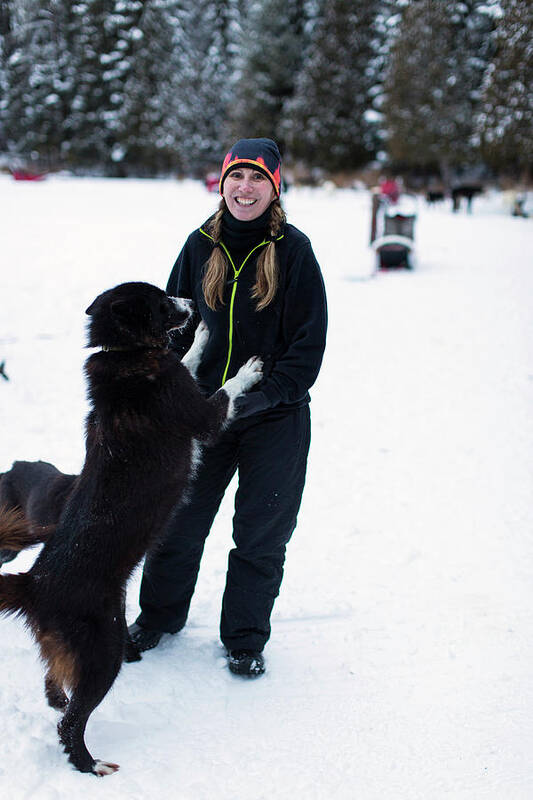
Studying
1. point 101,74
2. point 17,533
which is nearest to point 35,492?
point 17,533

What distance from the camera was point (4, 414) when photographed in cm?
562

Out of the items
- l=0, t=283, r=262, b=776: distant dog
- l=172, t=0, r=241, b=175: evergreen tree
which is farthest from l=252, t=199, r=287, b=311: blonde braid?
l=172, t=0, r=241, b=175: evergreen tree

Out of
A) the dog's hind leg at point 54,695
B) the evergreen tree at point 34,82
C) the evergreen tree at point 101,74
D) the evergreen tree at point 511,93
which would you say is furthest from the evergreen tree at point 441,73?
the dog's hind leg at point 54,695

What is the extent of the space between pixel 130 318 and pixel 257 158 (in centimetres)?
82

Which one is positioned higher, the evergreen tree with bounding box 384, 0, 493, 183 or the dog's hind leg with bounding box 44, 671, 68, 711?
the evergreen tree with bounding box 384, 0, 493, 183

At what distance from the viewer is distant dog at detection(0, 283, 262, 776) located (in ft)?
7.32

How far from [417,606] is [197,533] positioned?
133 cm

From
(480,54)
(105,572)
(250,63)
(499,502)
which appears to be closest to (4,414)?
(105,572)

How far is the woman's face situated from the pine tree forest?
23678 millimetres

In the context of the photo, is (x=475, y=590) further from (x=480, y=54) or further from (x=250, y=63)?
(x=250, y=63)

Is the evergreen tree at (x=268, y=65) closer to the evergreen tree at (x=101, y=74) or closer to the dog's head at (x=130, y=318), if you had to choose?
the evergreen tree at (x=101, y=74)

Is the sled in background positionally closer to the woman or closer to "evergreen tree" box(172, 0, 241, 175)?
the woman

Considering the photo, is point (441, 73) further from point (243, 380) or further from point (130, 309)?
point (130, 309)

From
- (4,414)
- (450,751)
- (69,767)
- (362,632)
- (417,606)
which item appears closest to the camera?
(69,767)
